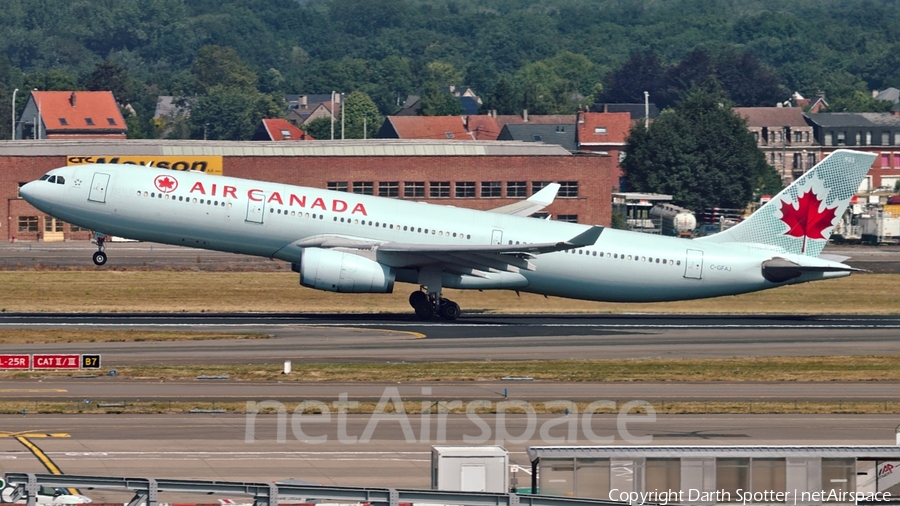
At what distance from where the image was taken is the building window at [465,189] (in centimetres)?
10806

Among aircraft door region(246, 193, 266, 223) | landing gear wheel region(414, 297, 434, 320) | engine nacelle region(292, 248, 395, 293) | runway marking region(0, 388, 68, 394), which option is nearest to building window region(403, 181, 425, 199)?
landing gear wheel region(414, 297, 434, 320)

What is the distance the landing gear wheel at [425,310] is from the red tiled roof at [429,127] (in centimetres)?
13122

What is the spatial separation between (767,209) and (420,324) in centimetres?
1662

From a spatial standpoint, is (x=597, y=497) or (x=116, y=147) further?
(x=116, y=147)

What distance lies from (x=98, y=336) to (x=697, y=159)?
101311mm

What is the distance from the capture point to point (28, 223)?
105 m

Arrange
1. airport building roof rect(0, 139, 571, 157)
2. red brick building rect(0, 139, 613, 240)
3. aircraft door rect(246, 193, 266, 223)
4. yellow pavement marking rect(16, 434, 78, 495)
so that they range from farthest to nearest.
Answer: airport building roof rect(0, 139, 571, 157)
red brick building rect(0, 139, 613, 240)
aircraft door rect(246, 193, 266, 223)
yellow pavement marking rect(16, 434, 78, 495)

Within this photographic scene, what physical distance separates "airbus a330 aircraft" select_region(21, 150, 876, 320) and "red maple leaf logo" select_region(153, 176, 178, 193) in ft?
0.18

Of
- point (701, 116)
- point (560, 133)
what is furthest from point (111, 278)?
point (560, 133)

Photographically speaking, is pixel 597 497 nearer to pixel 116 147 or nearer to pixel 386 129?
pixel 116 147

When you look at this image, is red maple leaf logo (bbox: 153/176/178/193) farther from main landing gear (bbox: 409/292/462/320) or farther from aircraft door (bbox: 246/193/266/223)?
main landing gear (bbox: 409/292/462/320)

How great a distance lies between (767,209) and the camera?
6053 centimetres

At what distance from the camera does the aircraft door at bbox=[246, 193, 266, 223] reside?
56062 millimetres

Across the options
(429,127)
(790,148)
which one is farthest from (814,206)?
(790,148)
